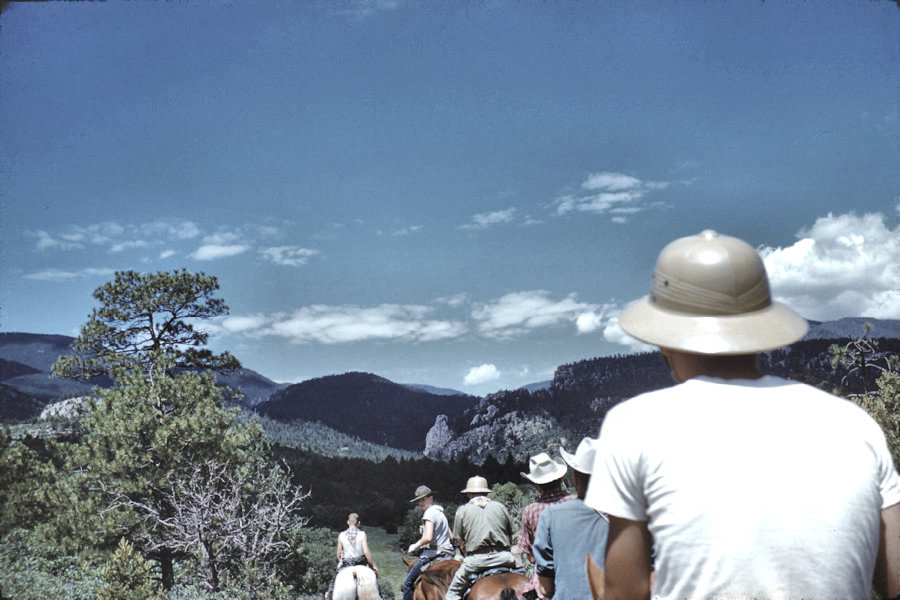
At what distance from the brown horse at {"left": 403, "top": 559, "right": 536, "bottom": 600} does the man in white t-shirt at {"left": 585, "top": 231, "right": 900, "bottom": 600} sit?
6155 mm

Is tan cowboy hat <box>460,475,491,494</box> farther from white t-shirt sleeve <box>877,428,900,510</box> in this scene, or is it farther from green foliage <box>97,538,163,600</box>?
green foliage <box>97,538,163,600</box>

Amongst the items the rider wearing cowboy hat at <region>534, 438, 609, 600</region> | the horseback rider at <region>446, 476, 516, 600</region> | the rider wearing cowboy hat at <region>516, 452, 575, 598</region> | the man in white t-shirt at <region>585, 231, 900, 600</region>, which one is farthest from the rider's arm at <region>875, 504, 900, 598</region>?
the horseback rider at <region>446, 476, 516, 600</region>

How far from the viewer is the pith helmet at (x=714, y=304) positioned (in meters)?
1.54

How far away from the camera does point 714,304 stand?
158cm

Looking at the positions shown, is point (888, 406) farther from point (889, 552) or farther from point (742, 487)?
point (742, 487)

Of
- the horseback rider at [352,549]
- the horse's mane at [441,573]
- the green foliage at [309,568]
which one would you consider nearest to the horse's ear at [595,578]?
the horse's mane at [441,573]

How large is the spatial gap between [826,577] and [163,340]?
2526cm

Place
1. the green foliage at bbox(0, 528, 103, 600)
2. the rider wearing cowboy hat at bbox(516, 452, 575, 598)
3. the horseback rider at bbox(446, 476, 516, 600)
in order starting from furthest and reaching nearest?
the green foliage at bbox(0, 528, 103, 600) → the horseback rider at bbox(446, 476, 516, 600) → the rider wearing cowboy hat at bbox(516, 452, 575, 598)

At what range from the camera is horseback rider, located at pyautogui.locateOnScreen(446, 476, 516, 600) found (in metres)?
7.71

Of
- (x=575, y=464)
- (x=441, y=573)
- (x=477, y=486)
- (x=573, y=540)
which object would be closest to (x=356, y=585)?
(x=441, y=573)

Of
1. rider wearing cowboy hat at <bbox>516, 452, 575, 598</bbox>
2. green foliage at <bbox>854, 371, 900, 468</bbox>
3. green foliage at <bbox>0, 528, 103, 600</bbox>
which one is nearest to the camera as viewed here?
rider wearing cowboy hat at <bbox>516, 452, 575, 598</bbox>

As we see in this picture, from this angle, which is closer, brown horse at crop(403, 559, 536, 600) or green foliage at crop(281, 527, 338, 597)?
brown horse at crop(403, 559, 536, 600)

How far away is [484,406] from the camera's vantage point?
19888 centimetres

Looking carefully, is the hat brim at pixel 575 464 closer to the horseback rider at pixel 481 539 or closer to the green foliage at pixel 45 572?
the horseback rider at pixel 481 539
